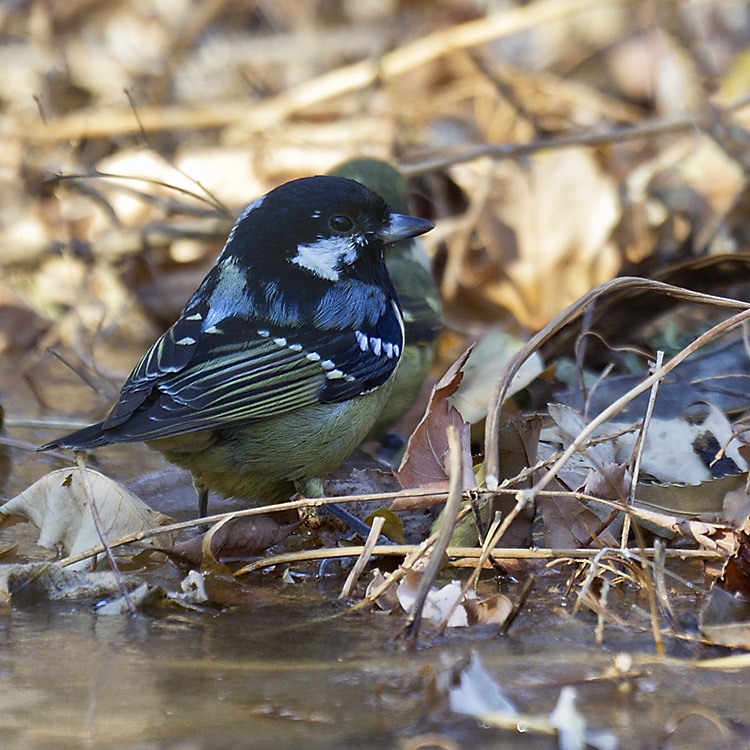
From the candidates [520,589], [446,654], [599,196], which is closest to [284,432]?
[520,589]

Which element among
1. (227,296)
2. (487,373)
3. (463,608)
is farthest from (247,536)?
(487,373)

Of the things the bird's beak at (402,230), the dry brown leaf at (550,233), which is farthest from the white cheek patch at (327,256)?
the dry brown leaf at (550,233)

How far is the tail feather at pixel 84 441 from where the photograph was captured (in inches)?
117

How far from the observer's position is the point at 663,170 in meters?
5.97

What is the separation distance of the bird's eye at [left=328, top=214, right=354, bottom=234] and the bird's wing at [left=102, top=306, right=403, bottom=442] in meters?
0.38

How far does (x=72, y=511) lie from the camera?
2.97m

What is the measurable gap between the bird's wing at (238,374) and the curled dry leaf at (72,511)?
16 centimetres

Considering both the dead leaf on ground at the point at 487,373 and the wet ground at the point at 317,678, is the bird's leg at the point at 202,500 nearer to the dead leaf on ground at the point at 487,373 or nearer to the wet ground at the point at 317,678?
the wet ground at the point at 317,678

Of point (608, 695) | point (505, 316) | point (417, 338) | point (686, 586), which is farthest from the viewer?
point (505, 316)

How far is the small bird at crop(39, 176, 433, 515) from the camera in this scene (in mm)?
3172

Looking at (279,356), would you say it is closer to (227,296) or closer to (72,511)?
(227,296)

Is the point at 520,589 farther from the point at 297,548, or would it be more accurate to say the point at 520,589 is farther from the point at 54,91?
the point at 54,91

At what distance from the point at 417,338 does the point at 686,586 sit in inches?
76.3

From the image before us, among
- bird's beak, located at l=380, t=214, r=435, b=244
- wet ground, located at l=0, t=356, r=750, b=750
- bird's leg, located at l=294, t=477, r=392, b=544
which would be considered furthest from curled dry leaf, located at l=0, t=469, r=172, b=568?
bird's beak, located at l=380, t=214, r=435, b=244
